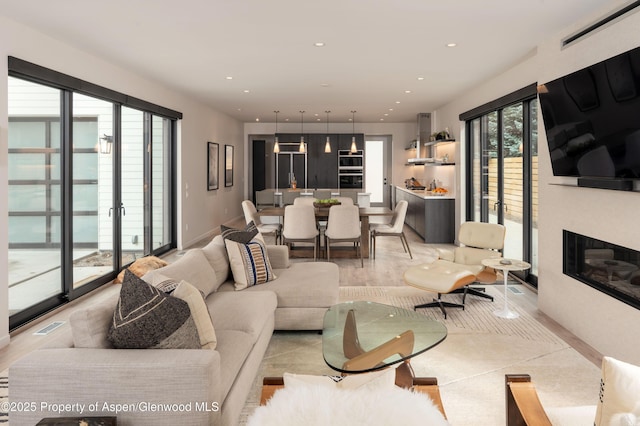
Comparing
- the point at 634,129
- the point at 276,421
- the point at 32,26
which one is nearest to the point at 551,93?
the point at 634,129

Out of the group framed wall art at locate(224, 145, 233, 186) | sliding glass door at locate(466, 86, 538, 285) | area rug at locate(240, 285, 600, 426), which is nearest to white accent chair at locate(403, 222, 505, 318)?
area rug at locate(240, 285, 600, 426)

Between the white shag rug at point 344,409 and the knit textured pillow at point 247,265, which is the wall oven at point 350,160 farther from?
the white shag rug at point 344,409

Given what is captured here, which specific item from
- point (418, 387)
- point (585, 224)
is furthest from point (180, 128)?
point (418, 387)

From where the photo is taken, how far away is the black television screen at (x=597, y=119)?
9.94ft

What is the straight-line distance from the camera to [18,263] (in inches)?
167

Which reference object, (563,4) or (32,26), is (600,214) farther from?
(32,26)

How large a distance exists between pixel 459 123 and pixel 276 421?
26.0ft

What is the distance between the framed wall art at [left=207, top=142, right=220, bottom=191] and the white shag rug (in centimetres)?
885

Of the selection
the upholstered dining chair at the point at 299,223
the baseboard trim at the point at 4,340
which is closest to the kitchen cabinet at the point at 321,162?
the upholstered dining chair at the point at 299,223

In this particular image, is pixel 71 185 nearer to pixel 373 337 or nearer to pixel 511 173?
pixel 373 337

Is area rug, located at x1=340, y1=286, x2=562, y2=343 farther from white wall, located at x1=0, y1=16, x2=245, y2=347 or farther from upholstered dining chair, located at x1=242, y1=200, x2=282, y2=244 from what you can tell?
white wall, located at x1=0, y1=16, x2=245, y2=347

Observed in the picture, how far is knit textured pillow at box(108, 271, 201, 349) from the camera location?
6.98 ft

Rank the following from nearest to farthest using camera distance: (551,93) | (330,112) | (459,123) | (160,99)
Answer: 1. (551,93)
2. (160,99)
3. (459,123)
4. (330,112)

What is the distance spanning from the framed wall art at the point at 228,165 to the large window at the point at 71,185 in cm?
391
